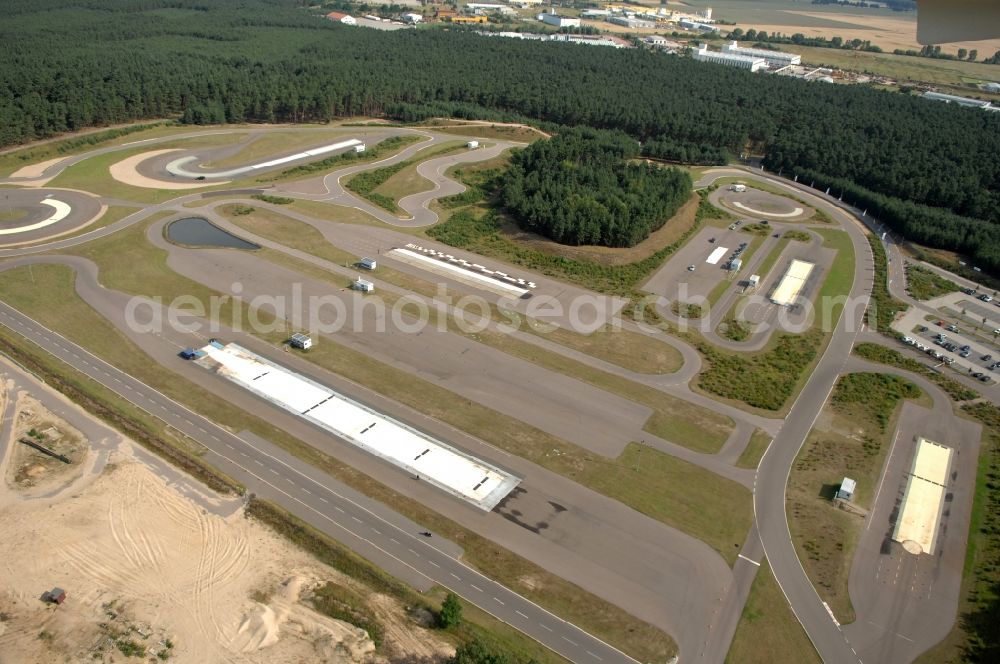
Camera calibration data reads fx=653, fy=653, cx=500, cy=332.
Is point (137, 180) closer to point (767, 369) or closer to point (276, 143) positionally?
point (276, 143)

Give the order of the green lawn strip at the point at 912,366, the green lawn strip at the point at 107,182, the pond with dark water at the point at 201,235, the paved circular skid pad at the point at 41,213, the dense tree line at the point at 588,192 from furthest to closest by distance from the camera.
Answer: the green lawn strip at the point at 107,182 < the dense tree line at the point at 588,192 < the paved circular skid pad at the point at 41,213 < the pond with dark water at the point at 201,235 < the green lawn strip at the point at 912,366

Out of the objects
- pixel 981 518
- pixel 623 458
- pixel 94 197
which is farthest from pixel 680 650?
pixel 94 197

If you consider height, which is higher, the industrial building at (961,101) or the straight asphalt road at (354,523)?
the industrial building at (961,101)

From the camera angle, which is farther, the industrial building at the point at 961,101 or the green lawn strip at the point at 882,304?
the industrial building at the point at 961,101

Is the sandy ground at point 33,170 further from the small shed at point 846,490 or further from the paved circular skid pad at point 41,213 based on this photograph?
the small shed at point 846,490

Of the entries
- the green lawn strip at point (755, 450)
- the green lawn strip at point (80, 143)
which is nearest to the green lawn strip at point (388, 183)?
the green lawn strip at point (80, 143)

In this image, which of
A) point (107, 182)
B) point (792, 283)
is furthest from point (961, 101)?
point (107, 182)

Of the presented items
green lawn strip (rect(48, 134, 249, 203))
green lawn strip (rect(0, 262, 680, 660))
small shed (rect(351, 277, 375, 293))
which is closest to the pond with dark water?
green lawn strip (rect(48, 134, 249, 203))
